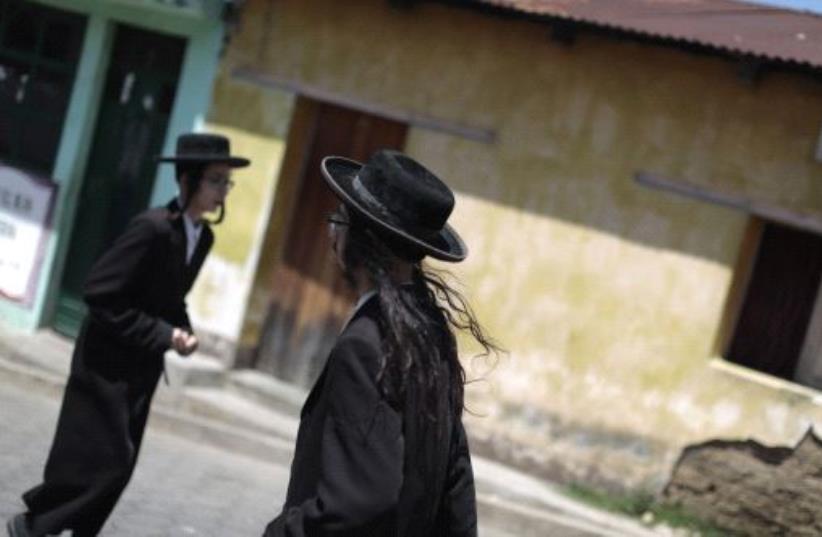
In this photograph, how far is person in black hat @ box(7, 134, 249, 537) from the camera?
16.8 feet

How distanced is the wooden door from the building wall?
1.12 ft

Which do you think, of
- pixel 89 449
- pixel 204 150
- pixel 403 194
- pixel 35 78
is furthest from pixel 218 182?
pixel 35 78

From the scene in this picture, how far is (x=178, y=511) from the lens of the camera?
24.1ft

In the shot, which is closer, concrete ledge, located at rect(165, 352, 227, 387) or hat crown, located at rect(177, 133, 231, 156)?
hat crown, located at rect(177, 133, 231, 156)

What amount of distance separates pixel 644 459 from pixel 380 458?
670 centimetres

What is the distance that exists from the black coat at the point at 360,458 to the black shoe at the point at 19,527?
2.38 m

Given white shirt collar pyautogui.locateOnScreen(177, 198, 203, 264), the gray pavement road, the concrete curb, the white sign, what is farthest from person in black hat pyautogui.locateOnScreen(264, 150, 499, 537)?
the white sign

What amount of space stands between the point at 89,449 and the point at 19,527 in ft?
1.31

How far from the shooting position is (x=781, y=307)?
369 inches

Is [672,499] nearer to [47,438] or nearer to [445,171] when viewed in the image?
[445,171]

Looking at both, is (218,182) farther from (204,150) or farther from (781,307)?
(781,307)

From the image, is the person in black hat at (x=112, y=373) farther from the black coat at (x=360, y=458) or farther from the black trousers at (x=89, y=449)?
the black coat at (x=360, y=458)

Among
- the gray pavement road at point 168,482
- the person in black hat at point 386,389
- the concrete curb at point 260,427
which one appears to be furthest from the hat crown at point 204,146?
the concrete curb at point 260,427

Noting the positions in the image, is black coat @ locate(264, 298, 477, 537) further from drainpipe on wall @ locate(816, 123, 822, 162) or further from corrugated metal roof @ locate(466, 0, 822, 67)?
drainpipe on wall @ locate(816, 123, 822, 162)
